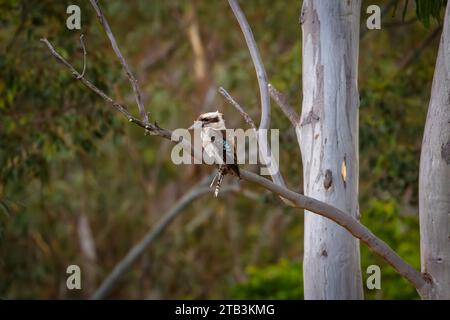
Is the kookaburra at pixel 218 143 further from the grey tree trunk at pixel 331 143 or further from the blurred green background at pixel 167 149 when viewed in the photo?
the blurred green background at pixel 167 149

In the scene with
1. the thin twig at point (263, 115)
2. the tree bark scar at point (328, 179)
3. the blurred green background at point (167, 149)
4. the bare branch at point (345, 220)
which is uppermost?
the blurred green background at point (167, 149)

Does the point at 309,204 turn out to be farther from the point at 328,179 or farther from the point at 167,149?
the point at 167,149

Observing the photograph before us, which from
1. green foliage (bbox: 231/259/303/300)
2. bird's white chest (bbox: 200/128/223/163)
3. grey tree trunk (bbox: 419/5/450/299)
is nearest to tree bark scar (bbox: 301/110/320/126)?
grey tree trunk (bbox: 419/5/450/299)

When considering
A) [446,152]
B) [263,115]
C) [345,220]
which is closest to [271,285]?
[263,115]

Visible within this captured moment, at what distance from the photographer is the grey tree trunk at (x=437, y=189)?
148 inches

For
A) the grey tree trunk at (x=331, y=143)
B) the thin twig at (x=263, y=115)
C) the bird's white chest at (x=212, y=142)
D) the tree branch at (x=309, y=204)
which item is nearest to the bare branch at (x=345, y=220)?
the tree branch at (x=309, y=204)

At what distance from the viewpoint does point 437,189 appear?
3.77 meters

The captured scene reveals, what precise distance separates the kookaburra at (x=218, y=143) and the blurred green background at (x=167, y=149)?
295 cm

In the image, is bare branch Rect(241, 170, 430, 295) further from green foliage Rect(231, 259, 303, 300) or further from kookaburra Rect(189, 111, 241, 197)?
green foliage Rect(231, 259, 303, 300)

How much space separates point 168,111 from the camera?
10422 millimetres

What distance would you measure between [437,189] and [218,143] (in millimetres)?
1130
